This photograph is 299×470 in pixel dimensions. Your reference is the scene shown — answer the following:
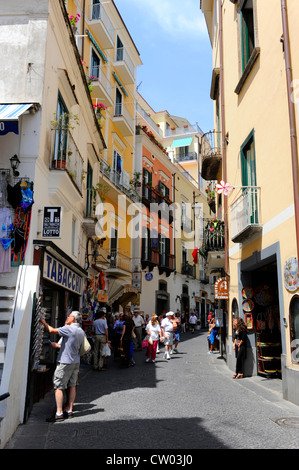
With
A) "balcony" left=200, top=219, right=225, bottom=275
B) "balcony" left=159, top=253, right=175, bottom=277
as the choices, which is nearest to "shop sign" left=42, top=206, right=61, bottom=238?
"balcony" left=200, top=219, right=225, bottom=275

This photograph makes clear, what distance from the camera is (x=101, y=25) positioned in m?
20.7

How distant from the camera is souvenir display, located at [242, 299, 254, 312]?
11.6 meters

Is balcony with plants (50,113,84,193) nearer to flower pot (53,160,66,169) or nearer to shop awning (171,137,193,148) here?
flower pot (53,160,66,169)

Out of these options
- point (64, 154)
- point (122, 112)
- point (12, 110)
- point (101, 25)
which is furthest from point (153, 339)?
point (101, 25)

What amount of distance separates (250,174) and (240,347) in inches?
182

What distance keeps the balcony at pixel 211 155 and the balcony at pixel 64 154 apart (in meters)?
6.23

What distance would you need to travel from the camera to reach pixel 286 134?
885cm

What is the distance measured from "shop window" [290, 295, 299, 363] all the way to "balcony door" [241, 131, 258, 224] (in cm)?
282

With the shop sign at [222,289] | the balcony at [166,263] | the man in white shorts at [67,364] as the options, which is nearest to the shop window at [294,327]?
the man in white shorts at [67,364]

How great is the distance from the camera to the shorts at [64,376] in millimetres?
6984

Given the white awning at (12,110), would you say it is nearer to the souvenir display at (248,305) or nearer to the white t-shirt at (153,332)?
the souvenir display at (248,305)

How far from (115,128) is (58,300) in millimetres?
14930

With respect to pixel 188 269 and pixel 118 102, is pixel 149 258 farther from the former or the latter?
pixel 118 102
